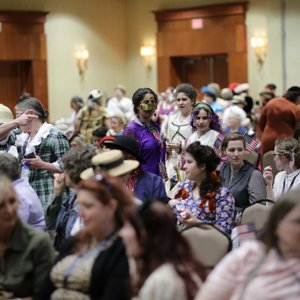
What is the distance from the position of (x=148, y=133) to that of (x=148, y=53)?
11733 millimetres

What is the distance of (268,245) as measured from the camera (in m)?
3.22

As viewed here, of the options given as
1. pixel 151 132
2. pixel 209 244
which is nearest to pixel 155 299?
pixel 209 244

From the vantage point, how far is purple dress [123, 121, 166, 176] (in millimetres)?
6918

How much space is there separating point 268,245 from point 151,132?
153 inches

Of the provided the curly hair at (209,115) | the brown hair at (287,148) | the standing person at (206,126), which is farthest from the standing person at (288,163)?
the curly hair at (209,115)

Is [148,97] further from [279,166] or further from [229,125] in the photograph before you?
[229,125]

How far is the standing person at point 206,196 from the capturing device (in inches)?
212

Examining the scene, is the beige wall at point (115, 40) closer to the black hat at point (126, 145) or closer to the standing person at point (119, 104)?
the standing person at point (119, 104)

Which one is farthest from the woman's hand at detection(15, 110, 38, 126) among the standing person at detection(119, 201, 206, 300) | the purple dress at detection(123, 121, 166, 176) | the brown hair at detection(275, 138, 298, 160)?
the standing person at detection(119, 201, 206, 300)

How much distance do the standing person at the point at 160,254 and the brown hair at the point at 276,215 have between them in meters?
0.34

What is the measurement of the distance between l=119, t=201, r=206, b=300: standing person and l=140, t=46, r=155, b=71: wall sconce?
15.4 m

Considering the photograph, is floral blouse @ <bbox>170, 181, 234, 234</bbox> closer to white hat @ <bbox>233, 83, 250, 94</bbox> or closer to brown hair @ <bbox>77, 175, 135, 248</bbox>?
brown hair @ <bbox>77, 175, 135, 248</bbox>

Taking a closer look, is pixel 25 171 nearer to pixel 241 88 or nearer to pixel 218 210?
pixel 218 210

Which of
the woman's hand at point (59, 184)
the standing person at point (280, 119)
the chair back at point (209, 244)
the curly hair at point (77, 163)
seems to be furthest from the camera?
the standing person at point (280, 119)
